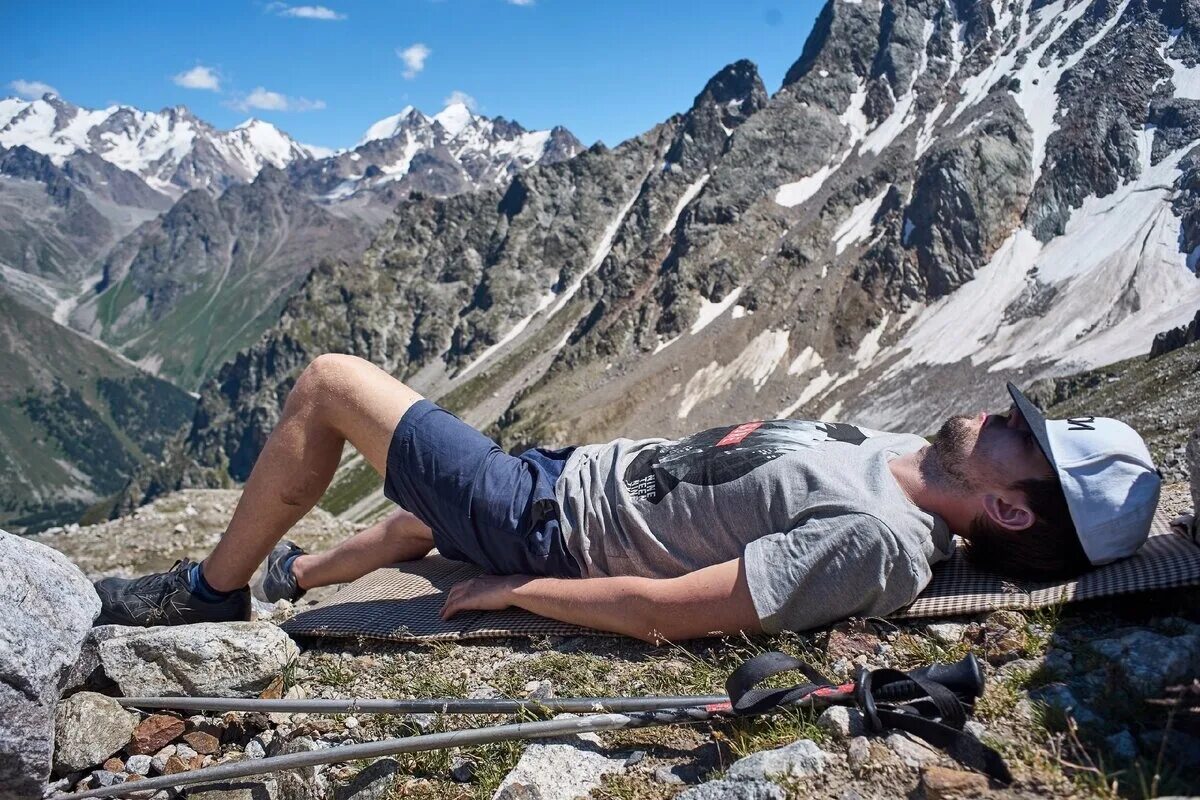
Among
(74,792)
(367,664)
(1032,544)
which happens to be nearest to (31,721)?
(74,792)

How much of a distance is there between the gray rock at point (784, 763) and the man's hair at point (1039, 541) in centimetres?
254

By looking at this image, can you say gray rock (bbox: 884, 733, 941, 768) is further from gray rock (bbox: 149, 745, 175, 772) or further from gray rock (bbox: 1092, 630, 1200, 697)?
gray rock (bbox: 149, 745, 175, 772)

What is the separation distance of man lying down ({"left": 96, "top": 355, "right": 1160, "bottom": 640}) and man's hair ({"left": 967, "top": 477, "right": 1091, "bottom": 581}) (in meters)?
0.01

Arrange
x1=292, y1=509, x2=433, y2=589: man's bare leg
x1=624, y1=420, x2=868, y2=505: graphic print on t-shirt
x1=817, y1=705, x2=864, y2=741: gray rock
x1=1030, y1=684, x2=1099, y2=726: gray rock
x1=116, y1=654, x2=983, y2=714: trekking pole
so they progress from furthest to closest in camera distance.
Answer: x1=292, y1=509, x2=433, y2=589: man's bare leg → x1=624, y1=420, x2=868, y2=505: graphic print on t-shirt → x1=116, y1=654, x2=983, y2=714: trekking pole → x1=817, y1=705, x2=864, y2=741: gray rock → x1=1030, y1=684, x2=1099, y2=726: gray rock

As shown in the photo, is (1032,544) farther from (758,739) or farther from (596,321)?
(596,321)

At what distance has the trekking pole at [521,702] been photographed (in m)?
4.25

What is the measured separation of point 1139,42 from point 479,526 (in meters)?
186

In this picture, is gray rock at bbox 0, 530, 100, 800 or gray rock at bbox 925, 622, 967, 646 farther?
gray rock at bbox 925, 622, 967, 646

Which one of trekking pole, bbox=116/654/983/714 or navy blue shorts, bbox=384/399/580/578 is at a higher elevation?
navy blue shorts, bbox=384/399/580/578

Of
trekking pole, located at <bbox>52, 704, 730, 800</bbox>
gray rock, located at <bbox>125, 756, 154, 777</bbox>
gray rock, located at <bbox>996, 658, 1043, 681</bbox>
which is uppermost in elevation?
gray rock, located at <bbox>996, 658, 1043, 681</bbox>

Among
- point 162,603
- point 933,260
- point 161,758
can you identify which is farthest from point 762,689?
point 933,260

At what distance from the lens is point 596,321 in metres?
168

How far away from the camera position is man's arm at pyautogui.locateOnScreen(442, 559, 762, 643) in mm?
5371

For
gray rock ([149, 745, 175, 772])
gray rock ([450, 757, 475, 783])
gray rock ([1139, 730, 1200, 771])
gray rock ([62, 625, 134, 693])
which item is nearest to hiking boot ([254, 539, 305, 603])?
gray rock ([62, 625, 134, 693])
